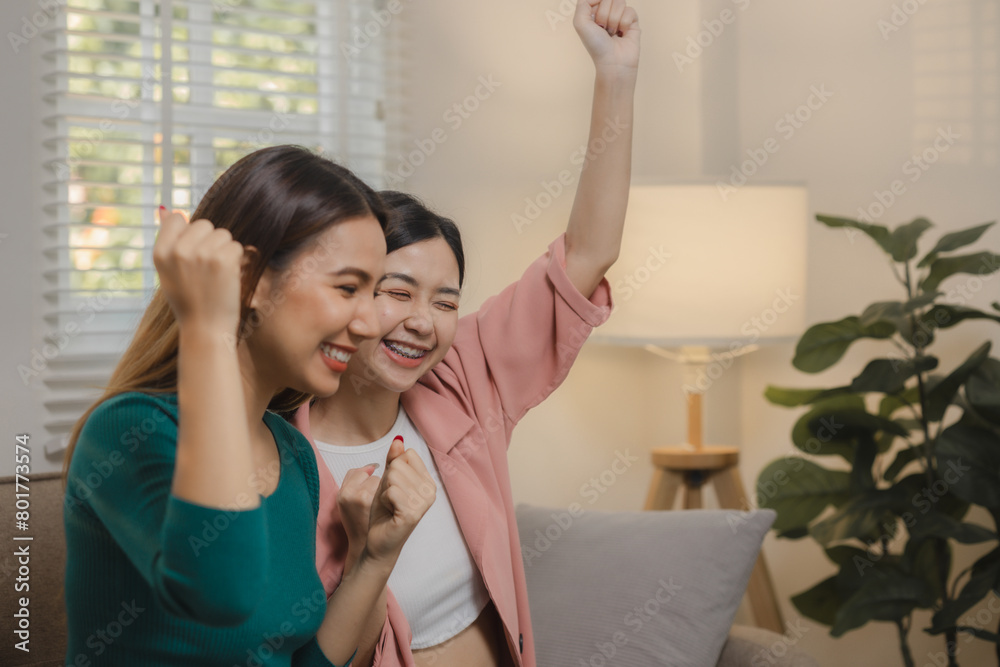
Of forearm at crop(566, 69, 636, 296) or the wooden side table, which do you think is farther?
the wooden side table

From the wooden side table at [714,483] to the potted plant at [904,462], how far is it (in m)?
0.09

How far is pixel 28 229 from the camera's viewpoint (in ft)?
5.55

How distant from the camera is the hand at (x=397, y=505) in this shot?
2.96 ft

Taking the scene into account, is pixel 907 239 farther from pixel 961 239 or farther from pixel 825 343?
pixel 825 343

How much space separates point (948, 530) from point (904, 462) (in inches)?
10.1

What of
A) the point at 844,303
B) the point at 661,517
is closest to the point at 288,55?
the point at 661,517

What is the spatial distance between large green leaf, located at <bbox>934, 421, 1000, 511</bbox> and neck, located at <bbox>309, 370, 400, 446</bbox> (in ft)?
4.47

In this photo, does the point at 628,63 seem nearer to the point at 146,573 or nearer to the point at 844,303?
the point at 146,573

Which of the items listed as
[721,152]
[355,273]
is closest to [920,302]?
[721,152]

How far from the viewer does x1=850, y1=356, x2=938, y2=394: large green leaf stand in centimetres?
204

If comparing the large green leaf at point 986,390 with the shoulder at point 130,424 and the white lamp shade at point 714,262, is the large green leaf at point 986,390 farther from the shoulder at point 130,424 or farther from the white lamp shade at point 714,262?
the shoulder at point 130,424
